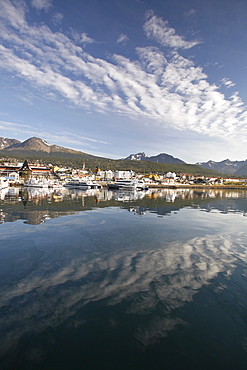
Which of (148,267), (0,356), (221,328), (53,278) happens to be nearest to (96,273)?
(53,278)

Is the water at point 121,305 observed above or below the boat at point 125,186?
above

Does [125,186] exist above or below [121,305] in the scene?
below

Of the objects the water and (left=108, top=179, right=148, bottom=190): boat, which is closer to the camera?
the water

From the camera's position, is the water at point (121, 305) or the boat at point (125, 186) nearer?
the water at point (121, 305)

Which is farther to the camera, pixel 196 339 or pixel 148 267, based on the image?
pixel 148 267

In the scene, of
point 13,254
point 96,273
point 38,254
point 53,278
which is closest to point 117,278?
point 96,273

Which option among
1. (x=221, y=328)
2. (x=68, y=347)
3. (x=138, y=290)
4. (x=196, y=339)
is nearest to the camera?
(x=68, y=347)

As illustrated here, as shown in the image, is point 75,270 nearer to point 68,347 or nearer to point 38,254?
point 38,254

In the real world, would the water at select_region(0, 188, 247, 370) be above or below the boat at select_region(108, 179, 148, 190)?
above

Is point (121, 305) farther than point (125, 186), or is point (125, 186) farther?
point (125, 186)

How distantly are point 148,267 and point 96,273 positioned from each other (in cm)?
233

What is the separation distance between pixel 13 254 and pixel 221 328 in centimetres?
927

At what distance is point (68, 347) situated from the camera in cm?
455

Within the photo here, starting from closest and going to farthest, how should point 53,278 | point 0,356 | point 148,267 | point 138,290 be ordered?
point 0,356 → point 138,290 → point 53,278 → point 148,267
